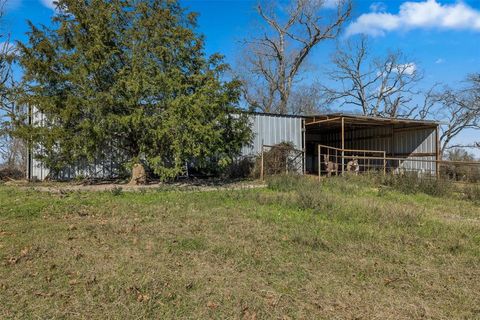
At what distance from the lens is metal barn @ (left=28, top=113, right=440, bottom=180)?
15.6 m

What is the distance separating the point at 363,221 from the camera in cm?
710

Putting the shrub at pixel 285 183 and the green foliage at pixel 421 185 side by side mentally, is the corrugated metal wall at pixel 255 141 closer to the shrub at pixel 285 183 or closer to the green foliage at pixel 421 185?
the shrub at pixel 285 183

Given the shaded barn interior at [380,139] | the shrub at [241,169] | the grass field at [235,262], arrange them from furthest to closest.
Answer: the shaded barn interior at [380,139] → the shrub at [241,169] → the grass field at [235,262]

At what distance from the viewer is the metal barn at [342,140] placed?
51.1 ft

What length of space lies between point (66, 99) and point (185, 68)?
4286 millimetres

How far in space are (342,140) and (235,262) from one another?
48.0 ft

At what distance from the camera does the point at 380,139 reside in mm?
23922

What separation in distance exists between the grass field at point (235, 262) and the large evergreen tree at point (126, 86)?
15.1 feet

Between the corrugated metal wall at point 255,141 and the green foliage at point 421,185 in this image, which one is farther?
the corrugated metal wall at point 255,141

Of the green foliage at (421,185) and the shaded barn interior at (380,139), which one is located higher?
the shaded barn interior at (380,139)

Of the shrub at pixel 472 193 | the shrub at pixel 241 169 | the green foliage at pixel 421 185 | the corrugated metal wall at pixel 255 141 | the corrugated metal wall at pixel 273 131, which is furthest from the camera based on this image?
the corrugated metal wall at pixel 273 131

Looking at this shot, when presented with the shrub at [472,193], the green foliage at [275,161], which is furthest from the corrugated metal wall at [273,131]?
the shrub at [472,193]

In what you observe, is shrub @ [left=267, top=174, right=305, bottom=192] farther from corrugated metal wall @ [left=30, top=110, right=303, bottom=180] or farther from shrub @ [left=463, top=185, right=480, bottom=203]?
shrub @ [left=463, top=185, right=480, bottom=203]

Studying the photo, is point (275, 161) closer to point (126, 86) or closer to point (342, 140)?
point (342, 140)
